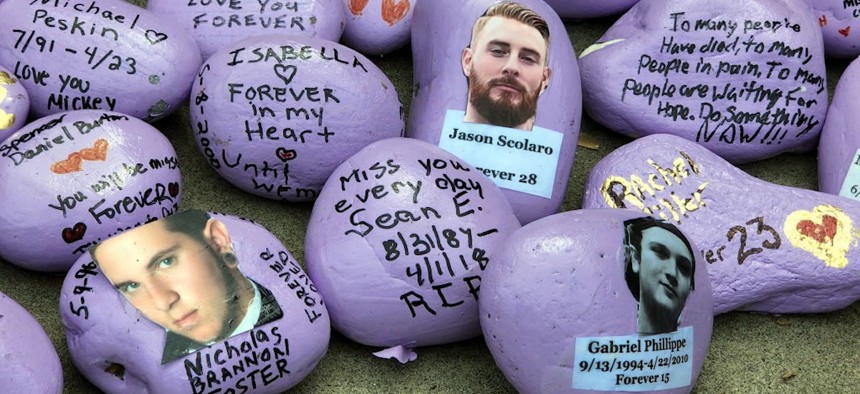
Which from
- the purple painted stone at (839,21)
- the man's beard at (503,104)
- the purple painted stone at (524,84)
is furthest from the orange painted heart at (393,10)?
the purple painted stone at (839,21)

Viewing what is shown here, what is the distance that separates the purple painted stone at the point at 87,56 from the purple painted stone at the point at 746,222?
2.07ft

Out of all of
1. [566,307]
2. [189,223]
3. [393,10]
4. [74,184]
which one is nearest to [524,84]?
[393,10]

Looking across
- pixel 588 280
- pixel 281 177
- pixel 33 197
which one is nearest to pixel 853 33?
Answer: pixel 588 280

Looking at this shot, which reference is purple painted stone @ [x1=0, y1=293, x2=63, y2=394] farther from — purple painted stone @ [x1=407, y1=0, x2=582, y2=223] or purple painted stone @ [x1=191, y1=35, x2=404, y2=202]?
purple painted stone @ [x1=407, y1=0, x2=582, y2=223]

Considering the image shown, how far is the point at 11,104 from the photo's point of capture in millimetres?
1582

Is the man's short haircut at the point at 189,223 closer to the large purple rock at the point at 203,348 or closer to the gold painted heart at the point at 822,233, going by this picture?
the large purple rock at the point at 203,348

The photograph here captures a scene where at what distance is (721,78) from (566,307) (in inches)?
24.2

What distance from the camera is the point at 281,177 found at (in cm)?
164

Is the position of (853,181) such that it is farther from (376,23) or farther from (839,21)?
(376,23)

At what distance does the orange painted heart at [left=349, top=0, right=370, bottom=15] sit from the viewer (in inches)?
72.6

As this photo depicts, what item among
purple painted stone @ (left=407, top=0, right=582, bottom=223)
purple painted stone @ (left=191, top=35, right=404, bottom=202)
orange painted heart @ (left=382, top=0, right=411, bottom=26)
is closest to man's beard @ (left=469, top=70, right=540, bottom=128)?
purple painted stone @ (left=407, top=0, right=582, bottom=223)

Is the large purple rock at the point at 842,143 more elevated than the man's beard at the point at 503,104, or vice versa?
the man's beard at the point at 503,104

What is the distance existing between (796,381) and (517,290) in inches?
17.9

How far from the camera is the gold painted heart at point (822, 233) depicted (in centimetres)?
158
